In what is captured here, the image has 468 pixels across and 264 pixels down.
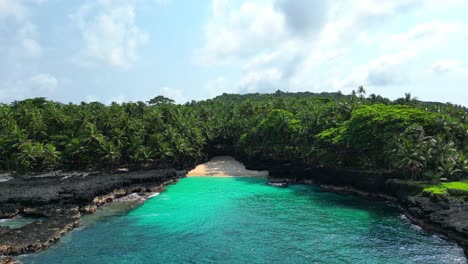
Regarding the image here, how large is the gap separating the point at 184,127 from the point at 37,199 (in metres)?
36.1

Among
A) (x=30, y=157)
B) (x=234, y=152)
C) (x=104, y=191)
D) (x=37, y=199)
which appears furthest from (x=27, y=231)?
(x=234, y=152)

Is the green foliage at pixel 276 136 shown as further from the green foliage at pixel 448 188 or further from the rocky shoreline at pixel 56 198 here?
the green foliage at pixel 448 188

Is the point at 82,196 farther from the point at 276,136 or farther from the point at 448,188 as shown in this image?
the point at 448,188

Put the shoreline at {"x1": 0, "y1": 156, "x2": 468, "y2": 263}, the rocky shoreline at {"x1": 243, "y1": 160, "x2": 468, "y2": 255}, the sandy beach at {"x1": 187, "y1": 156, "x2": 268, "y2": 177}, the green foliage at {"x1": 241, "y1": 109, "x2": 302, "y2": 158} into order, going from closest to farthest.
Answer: the shoreline at {"x1": 0, "y1": 156, "x2": 468, "y2": 263}
the rocky shoreline at {"x1": 243, "y1": 160, "x2": 468, "y2": 255}
the green foliage at {"x1": 241, "y1": 109, "x2": 302, "y2": 158}
the sandy beach at {"x1": 187, "y1": 156, "x2": 268, "y2": 177}

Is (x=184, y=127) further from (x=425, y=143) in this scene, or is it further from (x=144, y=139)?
(x=425, y=143)

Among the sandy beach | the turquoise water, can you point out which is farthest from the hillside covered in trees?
the turquoise water

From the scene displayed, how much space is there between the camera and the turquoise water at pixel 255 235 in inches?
1251

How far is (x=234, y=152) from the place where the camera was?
91.2m

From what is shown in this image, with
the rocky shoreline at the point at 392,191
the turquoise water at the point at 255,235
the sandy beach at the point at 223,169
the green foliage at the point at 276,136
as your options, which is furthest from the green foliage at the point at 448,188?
the sandy beach at the point at 223,169

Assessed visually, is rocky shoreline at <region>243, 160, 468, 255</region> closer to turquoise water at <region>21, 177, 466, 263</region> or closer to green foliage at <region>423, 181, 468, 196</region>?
green foliage at <region>423, 181, 468, 196</region>

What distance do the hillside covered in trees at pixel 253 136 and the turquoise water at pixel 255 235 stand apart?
8.75 meters

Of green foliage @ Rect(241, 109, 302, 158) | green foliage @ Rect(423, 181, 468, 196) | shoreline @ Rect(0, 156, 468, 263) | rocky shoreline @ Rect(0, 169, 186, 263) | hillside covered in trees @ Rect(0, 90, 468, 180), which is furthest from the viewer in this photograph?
green foliage @ Rect(241, 109, 302, 158)

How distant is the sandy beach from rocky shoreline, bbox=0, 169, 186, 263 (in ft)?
29.5

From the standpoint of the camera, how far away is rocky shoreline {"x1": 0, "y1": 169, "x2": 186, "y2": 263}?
3519cm
